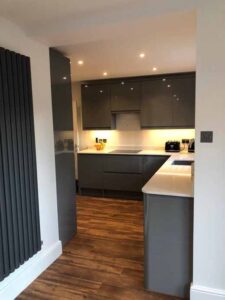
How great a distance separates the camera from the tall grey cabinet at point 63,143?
2902mm

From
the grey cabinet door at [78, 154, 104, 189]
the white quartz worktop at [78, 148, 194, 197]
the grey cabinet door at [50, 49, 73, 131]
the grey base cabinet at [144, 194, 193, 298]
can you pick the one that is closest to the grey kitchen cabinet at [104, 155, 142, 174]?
the grey cabinet door at [78, 154, 104, 189]

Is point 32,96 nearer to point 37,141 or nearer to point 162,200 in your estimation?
point 37,141

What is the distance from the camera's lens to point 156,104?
4.84 m

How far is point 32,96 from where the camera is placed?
2.45 m

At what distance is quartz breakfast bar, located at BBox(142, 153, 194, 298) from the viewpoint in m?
2.15

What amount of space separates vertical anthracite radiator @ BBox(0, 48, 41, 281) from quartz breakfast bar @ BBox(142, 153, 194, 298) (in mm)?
1079

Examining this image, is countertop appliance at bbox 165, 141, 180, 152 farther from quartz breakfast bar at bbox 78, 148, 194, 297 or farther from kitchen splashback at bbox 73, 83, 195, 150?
quartz breakfast bar at bbox 78, 148, 194, 297

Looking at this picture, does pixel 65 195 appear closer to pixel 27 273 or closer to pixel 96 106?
pixel 27 273

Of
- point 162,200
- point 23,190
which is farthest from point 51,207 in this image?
point 162,200

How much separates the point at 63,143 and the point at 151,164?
2.12m

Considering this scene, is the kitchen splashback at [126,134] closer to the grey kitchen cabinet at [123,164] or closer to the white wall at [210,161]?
the grey kitchen cabinet at [123,164]

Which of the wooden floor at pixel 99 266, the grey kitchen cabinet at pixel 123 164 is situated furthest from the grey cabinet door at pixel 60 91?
the grey kitchen cabinet at pixel 123 164

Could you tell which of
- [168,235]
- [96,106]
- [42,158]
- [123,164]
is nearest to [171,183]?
[168,235]

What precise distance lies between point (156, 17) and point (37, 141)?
1562mm
